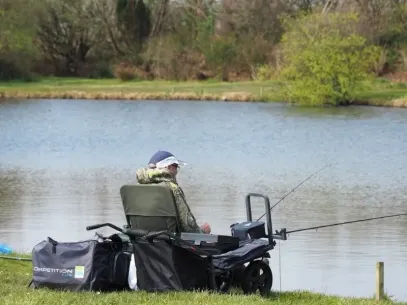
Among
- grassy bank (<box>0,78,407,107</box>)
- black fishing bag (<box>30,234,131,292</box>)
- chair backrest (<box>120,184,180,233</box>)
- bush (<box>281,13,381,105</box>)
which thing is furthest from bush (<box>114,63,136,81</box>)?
black fishing bag (<box>30,234,131,292</box>)

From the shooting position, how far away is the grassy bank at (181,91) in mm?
46969

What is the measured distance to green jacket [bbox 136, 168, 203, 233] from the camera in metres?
7.78

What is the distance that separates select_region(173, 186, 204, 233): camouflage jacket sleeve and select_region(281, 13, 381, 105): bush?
3683 centimetres

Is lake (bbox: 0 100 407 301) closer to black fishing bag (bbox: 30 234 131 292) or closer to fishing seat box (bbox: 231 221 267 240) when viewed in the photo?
fishing seat box (bbox: 231 221 267 240)

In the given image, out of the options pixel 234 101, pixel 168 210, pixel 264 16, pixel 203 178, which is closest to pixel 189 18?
pixel 264 16

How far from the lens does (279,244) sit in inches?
495

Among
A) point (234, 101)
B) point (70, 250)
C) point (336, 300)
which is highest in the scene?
point (70, 250)

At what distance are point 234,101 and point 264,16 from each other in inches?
694

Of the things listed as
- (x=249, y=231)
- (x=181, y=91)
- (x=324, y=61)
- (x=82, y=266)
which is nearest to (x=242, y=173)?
(x=249, y=231)

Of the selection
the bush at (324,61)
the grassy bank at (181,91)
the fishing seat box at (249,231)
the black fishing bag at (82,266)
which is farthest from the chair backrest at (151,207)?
the grassy bank at (181,91)

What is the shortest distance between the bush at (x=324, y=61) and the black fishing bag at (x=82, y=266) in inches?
1468

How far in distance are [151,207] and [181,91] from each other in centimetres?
4439

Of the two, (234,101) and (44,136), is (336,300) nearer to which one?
(44,136)

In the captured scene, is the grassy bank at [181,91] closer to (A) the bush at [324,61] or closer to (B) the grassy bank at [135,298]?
(A) the bush at [324,61]
